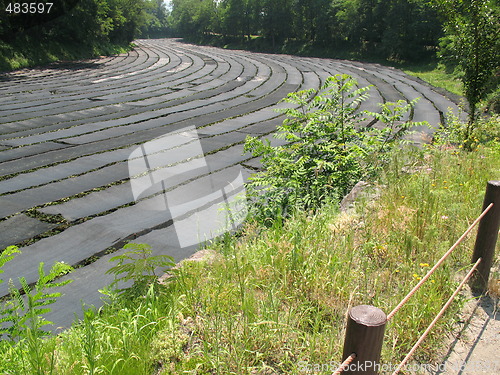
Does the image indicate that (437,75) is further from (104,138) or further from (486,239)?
(486,239)

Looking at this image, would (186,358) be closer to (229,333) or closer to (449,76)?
(229,333)

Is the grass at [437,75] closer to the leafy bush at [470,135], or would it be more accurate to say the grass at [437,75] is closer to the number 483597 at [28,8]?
the leafy bush at [470,135]

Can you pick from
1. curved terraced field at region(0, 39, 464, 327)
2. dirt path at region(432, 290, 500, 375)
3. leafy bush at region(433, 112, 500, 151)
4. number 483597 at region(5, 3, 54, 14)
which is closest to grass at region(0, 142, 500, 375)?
dirt path at region(432, 290, 500, 375)

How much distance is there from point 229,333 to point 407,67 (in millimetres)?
24044

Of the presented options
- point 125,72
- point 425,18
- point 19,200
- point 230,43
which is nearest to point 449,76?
point 425,18

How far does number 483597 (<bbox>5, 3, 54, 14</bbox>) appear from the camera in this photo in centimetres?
2007

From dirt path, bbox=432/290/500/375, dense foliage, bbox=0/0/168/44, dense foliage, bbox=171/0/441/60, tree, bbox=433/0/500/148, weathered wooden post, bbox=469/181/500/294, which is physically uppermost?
dense foliage, bbox=171/0/441/60

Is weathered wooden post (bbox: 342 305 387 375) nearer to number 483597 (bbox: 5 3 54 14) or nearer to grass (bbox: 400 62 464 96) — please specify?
grass (bbox: 400 62 464 96)

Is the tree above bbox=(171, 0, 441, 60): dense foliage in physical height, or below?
below

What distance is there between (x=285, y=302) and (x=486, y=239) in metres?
1.49

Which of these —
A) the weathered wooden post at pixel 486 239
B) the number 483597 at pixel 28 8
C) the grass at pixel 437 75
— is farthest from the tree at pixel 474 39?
the number 483597 at pixel 28 8

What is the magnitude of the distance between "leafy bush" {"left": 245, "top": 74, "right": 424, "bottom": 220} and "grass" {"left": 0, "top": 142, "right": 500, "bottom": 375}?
0.75 m

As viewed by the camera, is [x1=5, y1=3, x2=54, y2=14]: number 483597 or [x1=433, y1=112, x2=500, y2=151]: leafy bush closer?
[x1=433, y1=112, x2=500, y2=151]: leafy bush

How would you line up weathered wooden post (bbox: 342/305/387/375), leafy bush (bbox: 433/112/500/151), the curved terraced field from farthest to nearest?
leafy bush (bbox: 433/112/500/151), the curved terraced field, weathered wooden post (bbox: 342/305/387/375)
